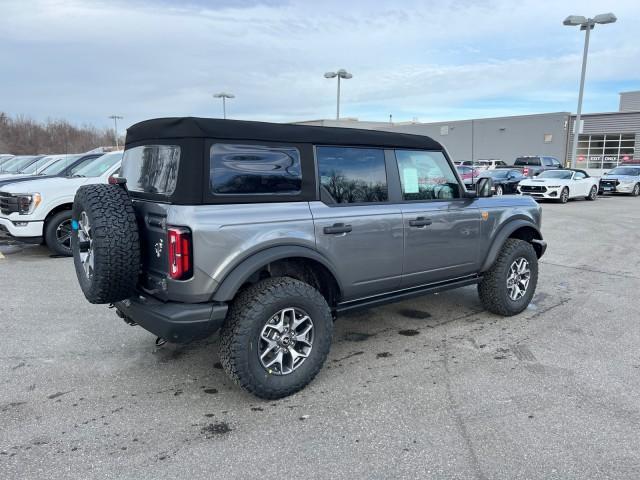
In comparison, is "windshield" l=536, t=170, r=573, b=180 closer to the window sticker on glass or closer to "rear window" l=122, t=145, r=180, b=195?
the window sticker on glass

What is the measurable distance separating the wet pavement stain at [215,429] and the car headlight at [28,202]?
21.3ft

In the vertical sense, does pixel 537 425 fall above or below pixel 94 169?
below

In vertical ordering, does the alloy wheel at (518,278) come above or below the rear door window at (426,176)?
below

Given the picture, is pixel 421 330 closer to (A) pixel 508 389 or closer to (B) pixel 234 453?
(A) pixel 508 389

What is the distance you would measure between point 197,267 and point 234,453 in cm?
114

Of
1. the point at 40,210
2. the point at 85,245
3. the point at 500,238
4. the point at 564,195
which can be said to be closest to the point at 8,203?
the point at 40,210

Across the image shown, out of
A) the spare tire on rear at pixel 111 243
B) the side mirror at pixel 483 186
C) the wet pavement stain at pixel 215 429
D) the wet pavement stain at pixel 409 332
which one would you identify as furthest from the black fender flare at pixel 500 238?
the spare tire on rear at pixel 111 243

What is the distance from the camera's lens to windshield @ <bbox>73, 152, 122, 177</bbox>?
9.00 metres

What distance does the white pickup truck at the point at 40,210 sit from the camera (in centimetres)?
802

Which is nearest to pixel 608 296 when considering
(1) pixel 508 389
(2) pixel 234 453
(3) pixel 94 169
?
(1) pixel 508 389

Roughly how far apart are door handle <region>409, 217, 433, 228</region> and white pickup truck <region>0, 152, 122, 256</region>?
634 centimetres

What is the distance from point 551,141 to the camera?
41000mm

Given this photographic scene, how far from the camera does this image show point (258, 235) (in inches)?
131

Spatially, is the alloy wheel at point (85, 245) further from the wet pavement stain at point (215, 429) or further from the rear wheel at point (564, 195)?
the rear wheel at point (564, 195)
